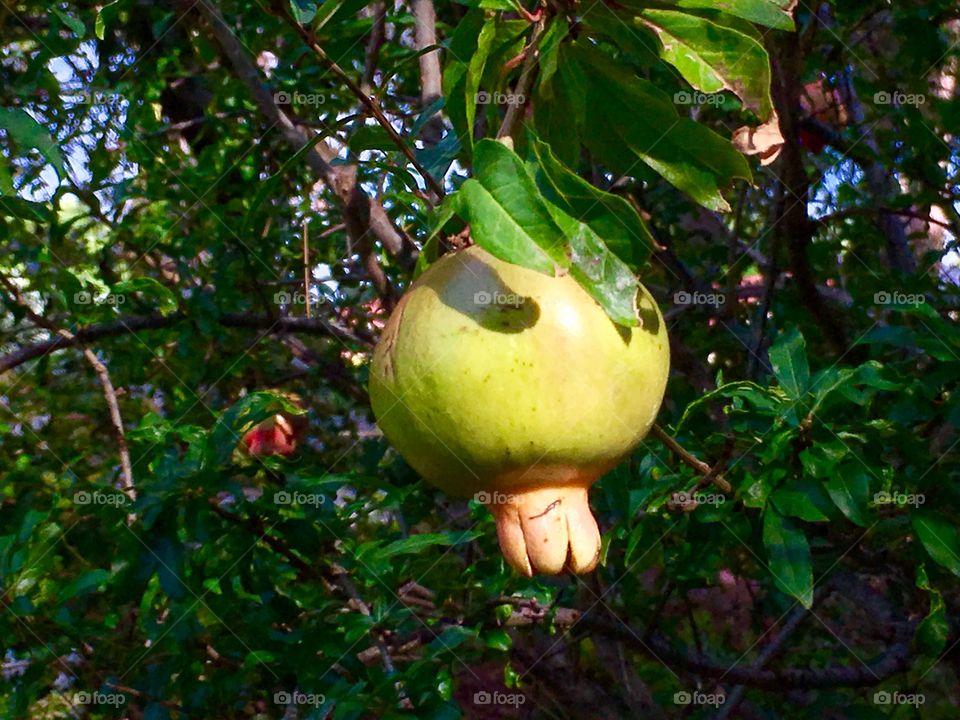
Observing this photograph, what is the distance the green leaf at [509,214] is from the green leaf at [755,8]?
0.83ft

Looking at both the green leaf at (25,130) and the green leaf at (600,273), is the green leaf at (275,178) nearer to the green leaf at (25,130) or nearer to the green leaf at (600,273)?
the green leaf at (25,130)

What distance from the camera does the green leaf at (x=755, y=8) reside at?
839 millimetres

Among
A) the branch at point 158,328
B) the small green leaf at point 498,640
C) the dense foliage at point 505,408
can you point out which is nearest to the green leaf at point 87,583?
the dense foliage at point 505,408

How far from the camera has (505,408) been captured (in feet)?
2.42

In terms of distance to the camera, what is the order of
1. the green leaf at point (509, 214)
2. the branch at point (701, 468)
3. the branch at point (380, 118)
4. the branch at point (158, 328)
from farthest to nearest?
1. the branch at point (158, 328)
2. the branch at point (701, 468)
3. the branch at point (380, 118)
4. the green leaf at point (509, 214)

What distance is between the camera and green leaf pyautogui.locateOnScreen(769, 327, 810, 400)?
1316 mm

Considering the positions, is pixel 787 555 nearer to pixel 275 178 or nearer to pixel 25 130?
pixel 275 178

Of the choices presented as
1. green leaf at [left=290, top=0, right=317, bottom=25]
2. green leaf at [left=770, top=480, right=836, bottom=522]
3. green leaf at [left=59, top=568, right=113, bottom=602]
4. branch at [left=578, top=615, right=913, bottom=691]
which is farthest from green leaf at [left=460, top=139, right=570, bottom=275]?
branch at [left=578, top=615, right=913, bottom=691]

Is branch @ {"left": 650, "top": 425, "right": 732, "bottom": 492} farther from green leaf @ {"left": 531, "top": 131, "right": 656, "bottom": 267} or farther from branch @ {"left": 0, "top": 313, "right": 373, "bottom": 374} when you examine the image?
branch @ {"left": 0, "top": 313, "right": 373, "bottom": 374}

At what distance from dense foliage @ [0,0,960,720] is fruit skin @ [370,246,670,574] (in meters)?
0.05

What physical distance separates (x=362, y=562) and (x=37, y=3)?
1.79 metres

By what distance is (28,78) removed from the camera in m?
Result: 2.30

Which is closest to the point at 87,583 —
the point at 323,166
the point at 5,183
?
the point at 323,166

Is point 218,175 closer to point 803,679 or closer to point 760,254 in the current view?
point 760,254
